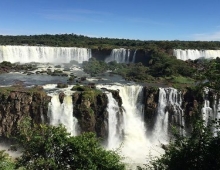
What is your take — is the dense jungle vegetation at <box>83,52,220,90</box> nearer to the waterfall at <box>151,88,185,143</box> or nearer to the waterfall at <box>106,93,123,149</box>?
the waterfall at <box>151,88,185,143</box>

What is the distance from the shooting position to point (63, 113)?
105 feet

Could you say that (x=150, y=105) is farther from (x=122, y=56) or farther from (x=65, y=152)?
(x=122, y=56)

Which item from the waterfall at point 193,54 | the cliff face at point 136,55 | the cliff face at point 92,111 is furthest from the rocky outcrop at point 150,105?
the waterfall at point 193,54

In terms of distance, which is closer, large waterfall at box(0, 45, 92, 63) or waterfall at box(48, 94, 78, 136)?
waterfall at box(48, 94, 78, 136)

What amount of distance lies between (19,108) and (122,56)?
34.4 m

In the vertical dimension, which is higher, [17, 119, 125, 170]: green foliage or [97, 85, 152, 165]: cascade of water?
[17, 119, 125, 170]: green foliage

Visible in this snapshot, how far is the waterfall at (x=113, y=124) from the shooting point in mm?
33031

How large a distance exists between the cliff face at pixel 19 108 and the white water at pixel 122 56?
32.8 m

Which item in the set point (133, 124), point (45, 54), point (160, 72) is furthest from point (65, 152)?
point (45, 54)

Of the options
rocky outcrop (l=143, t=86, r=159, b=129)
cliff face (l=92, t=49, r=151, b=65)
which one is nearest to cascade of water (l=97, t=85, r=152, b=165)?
rocky outcrop (l=143, t=86, r=159, b=129)

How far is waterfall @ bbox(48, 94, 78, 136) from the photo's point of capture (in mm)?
31777

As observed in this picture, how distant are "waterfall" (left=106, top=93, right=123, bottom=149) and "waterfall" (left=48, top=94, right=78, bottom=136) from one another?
352 centimetres

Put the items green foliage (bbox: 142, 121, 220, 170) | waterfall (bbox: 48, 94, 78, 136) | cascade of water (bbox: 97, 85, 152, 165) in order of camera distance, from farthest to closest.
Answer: waterfall (bbox: 48, 94, 78, 136)
cascade of water (bbox: 97, 85, 152, 165)
green foliage (bbox: 142, 121, 220, 170)

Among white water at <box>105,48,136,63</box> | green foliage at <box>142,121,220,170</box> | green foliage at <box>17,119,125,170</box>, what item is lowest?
green foliage at <box>17,119,125,170</box>
